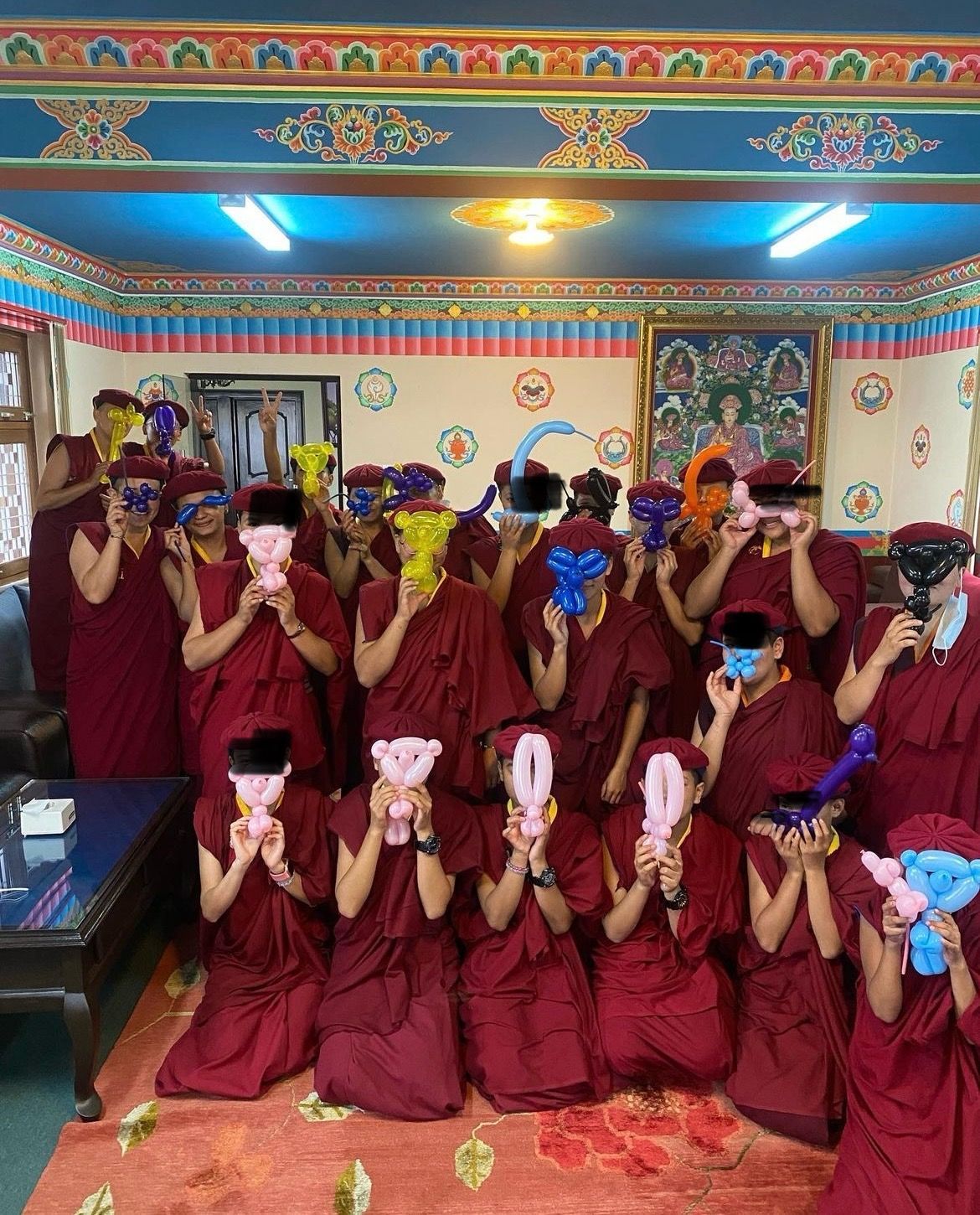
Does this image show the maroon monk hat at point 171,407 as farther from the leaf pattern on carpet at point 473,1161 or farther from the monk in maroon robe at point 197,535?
the leaf pattern on carpet at point 473,1161

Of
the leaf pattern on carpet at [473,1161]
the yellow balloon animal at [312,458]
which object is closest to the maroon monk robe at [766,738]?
the leaf pattern on carpet at [473,1161]

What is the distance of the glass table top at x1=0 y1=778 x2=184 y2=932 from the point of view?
2512 mm

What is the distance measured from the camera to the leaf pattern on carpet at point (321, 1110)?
2.44m

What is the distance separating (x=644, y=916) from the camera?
8.93 feet

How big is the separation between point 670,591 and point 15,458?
4.56 meters

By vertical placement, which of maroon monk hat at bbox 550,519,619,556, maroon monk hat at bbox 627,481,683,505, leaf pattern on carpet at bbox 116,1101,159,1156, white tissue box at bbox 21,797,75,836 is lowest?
leaf pattern on carpet at bbox 116,1101,159,1156

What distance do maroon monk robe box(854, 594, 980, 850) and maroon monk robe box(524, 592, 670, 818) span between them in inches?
27.2

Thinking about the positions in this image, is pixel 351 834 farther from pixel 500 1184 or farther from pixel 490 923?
pixel 500 1184

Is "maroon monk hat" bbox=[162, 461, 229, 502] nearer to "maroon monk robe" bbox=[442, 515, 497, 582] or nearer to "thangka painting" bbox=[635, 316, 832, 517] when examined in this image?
"maroon monk robe" bbox=[442, 515, 497, 582]

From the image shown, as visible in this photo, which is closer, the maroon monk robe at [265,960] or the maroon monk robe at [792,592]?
the maroon monk robe at [265,960]

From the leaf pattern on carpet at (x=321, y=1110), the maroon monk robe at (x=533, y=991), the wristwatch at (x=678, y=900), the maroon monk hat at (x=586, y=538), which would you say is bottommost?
the leaf pattern on carpet at (x=321, y=1110)

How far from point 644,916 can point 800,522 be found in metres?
1.41

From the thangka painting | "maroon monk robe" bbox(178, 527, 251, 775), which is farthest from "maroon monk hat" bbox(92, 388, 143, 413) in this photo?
the thangka painting

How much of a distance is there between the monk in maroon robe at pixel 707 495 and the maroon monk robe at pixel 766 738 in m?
1.04
